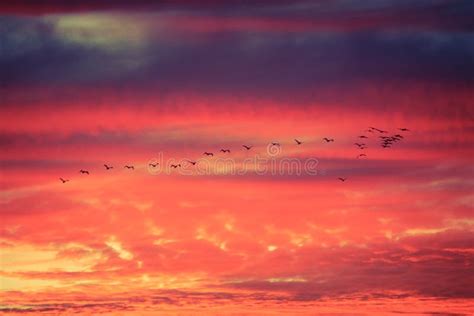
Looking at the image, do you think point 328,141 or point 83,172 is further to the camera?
point 83,172

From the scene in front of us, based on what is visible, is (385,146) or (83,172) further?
(83,172)

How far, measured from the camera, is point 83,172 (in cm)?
14475

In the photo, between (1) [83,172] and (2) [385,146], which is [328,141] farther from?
(1) [83,172]

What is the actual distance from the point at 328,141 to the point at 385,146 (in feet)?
86.9

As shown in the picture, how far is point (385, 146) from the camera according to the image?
438 ft

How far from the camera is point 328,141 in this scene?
134 metres

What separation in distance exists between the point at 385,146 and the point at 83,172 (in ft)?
487

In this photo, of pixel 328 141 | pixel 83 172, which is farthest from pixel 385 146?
pixel 83 172
